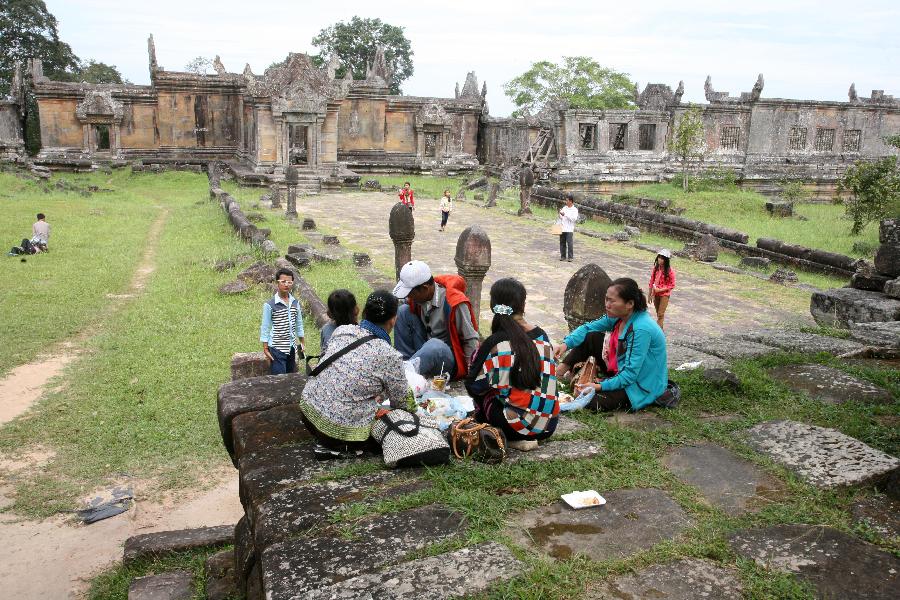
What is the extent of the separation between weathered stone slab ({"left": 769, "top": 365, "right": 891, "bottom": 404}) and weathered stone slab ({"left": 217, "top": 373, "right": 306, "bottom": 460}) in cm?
389

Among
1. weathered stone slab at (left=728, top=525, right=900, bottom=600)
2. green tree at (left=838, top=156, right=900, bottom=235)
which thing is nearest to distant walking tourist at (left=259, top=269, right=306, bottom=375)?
weathered stone slab at (left=728, top=525, right=900, bottom=600)

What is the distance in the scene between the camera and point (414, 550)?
310 cm

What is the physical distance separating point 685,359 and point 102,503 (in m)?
5.17

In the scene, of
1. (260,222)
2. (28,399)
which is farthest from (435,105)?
(28,399)

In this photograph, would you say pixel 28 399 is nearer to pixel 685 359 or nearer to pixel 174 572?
pixel 174 572

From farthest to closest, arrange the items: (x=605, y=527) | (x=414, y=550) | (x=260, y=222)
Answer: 1. (x=260, y=222)
2. (x=605, y=527)
3. (x=414, y=550)

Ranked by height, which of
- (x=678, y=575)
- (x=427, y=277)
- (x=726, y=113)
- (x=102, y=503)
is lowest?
(x=102, y=503)

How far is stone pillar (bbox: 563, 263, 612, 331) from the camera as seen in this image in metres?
6.45

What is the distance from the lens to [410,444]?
3.87 meters

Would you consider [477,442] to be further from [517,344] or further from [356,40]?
[356,40]

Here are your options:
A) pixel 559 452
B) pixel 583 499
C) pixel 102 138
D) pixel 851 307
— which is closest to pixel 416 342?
pixel 559 452

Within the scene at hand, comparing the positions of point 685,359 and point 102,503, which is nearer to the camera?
point 102,503

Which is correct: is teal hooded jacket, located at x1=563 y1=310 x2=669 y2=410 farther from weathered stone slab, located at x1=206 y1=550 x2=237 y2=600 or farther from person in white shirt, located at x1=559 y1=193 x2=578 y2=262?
person in white shirt, located at x1=559 y1=193 x2=578 y2=262

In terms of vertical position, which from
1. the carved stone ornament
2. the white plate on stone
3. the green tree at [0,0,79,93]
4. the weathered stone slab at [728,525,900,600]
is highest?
the green tree at [0,0,79,93]
